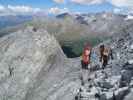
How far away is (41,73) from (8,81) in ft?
15.0

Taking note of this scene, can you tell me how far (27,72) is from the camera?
147ft

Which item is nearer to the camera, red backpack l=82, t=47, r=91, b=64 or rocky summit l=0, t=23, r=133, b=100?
rocky summit l=0, t=23, r=133, b=100

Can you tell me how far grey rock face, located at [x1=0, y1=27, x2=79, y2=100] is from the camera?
40875 mm

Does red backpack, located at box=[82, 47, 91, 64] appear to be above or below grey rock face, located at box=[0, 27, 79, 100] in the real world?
above

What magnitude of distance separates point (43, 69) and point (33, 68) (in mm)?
1484

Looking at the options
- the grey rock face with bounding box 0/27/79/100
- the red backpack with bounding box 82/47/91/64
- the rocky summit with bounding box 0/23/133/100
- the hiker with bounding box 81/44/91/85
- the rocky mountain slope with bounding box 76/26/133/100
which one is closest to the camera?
the rocky mountain slope with bounding box 76/26/133/100

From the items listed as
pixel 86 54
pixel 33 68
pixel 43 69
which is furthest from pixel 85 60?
pixel 33 68

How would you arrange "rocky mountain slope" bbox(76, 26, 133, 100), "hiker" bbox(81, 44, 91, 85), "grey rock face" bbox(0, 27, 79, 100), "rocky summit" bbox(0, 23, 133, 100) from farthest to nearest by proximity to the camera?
"grey rock face" bbox(0, 27, 79, 100) < "hiker" bbox(81, 44, 91, 85) < "rocky summit" bbox(0, 23, 133, 100) < "rocky mountain slope" bbox(76, 26, 133, 100)

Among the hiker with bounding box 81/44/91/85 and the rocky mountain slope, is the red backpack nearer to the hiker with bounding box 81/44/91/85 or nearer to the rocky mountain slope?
the hiker with bounding box 81/44/91/85

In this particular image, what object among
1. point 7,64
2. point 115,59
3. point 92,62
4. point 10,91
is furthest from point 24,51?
point 115,59

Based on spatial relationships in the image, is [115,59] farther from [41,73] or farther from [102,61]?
[41,73]

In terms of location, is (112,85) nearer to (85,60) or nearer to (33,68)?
(85,60)

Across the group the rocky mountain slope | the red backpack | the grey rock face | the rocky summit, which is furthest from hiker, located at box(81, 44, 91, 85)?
the rocky mountain slope

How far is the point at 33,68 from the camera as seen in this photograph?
45.5 m
